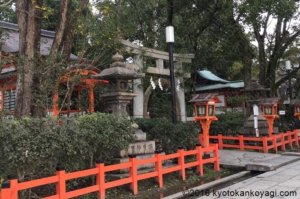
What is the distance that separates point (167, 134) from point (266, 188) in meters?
3.84

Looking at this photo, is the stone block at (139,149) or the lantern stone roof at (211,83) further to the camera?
the lantern stone roof at (211,83)

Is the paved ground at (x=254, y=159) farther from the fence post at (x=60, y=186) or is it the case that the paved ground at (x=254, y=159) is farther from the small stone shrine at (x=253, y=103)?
the fence post at (x=60, y=186)

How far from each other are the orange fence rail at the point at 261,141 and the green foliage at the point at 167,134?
4.12 m

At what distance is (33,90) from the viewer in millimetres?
9445

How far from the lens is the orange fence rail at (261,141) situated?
1488 cm

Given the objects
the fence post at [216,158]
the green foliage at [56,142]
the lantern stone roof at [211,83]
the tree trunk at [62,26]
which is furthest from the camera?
the lantern stone roof at [211,83]

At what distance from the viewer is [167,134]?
11.6 m

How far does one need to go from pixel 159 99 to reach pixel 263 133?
6.81 meters

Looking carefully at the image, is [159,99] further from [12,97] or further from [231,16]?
[12,97]

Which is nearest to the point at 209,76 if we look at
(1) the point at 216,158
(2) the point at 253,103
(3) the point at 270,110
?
(2) the point at 253,103

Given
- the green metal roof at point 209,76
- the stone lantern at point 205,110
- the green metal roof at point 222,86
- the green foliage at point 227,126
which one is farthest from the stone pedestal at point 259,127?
the green metal roof at point 209,76

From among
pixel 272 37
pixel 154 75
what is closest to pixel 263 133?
pixel 154 75

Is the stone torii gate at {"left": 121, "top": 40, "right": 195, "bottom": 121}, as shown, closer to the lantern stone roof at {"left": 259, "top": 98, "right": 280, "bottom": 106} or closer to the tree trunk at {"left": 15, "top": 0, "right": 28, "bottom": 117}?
the lantern stone roof at {"left": 259, "top": 98, "right": 280, "bottom": 106}

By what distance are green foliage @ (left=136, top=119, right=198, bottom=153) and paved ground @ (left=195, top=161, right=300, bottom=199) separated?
8.89ft
